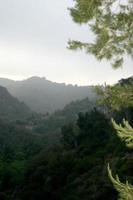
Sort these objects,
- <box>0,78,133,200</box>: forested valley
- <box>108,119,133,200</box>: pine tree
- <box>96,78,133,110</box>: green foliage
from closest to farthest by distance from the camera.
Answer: <box>108,119,133,200</box>: pine tree < <box>96,78,133,110</box>: green foliage < <box>0,78,133,200</box>: forested valley

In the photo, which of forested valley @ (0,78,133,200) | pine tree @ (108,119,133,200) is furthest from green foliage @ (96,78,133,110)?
forested valley @ (0,78,133,200)

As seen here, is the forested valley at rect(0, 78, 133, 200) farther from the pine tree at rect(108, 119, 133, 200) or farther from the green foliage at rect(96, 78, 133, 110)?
the pine tree at rect(108, 119, 133, 200)

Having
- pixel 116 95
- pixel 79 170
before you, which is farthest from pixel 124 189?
pixel 79 170

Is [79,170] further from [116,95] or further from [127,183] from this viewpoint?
[127,183]

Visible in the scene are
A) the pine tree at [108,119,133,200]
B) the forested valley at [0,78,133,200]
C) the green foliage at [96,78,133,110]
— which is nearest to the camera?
the pine tree at [108,119,133,200]

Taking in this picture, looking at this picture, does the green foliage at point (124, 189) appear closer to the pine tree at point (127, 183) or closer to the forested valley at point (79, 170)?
the pine tree at point (127, 183)

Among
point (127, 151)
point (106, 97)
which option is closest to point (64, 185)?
point (127, 151)

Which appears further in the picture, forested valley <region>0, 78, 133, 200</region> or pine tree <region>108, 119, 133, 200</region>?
forested valley <region>0, 78, 133, 200</region>

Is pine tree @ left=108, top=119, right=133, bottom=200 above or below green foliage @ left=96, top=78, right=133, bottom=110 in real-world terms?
below

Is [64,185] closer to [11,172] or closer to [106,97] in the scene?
[11,172]

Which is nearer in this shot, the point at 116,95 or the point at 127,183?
the point at 127,183

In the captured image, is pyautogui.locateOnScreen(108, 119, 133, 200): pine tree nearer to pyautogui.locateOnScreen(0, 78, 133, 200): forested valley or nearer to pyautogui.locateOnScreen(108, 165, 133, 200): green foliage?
pyautogui.locateOnScreen(108, 165, 133, 200): green foliage

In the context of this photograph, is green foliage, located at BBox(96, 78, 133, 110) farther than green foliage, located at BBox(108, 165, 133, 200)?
Yes

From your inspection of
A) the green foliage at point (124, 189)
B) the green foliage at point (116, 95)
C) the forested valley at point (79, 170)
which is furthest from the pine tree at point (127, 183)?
the forested valley at point (79, 170)
